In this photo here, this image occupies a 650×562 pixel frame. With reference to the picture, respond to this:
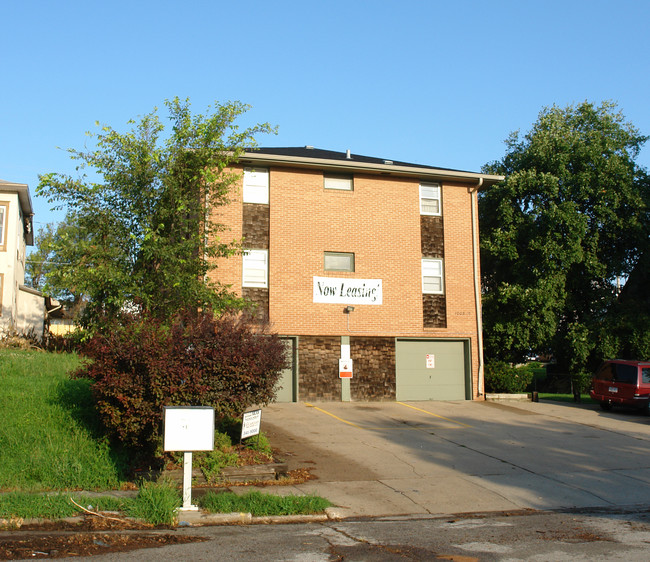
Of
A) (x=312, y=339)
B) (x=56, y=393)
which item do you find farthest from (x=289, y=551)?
(x=312, y=339)

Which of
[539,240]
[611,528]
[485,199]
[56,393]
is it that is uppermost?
[485,199]

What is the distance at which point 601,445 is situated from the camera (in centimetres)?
1509

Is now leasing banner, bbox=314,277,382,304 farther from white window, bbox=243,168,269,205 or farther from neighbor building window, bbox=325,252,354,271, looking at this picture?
white window, bbox=243,168,269,205

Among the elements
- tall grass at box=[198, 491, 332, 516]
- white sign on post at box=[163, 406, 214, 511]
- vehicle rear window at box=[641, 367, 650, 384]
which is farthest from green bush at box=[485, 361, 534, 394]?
white sign on post at box=[163, 406, 214, 511]

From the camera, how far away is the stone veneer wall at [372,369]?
2186 cm

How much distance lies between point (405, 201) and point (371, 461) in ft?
41.0

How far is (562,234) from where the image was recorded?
26.1 meters

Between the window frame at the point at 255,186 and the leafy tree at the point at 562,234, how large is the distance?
32.2 ft

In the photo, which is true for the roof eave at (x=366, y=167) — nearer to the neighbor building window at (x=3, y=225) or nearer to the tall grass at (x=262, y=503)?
the neighbor building window at (x=3, y=225)

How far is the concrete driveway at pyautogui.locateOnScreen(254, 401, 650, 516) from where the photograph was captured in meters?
10.2

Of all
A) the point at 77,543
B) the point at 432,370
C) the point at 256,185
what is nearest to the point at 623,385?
the point at 432,370

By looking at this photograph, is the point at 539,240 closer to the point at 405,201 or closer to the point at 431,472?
the point at 405,201

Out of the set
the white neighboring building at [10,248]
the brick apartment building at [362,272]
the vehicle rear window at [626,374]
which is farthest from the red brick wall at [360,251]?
the white neighboring building at [10,248]

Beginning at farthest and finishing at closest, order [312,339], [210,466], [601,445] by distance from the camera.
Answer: [312,339], [601,445], [210,466]
